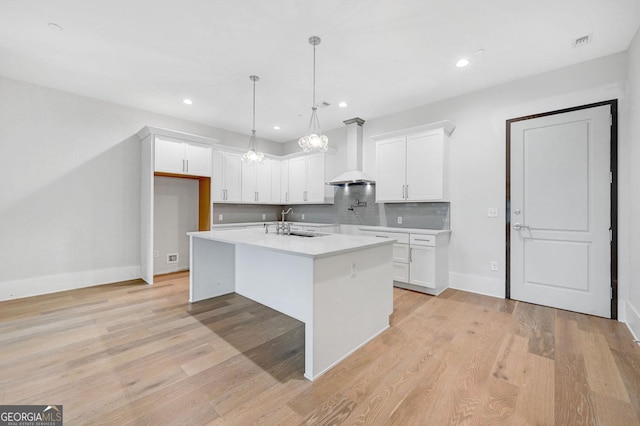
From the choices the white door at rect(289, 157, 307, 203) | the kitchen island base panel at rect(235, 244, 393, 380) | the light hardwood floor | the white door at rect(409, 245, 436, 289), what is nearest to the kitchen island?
the kitchen island base panel at rect(235, 244, 393, 380)

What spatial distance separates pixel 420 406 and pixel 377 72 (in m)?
3.31

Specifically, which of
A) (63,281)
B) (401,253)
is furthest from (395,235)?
(63,281)

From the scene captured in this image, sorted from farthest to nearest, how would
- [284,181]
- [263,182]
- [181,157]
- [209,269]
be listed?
[284,181], [263,182], [181,157], [209,269]

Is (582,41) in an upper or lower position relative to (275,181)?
upper

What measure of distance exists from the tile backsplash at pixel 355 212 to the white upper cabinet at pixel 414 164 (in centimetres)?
35

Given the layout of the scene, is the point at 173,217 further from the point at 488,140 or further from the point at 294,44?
A: the point at 488,140

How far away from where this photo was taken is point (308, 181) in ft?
18.6

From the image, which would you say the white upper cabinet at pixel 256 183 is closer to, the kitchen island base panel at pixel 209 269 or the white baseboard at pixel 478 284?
the kitchen island base panel at pixel 209 269

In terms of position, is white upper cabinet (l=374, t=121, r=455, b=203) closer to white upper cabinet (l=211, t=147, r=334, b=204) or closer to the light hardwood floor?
white upper cabinet (l=211, t=147, r=334, b=204)

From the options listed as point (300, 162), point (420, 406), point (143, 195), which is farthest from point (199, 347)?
point (300, 162)

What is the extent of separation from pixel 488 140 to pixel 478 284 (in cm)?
198

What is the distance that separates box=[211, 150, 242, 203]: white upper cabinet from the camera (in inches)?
197

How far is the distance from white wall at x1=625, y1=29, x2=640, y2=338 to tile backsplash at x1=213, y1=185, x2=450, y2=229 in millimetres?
1805

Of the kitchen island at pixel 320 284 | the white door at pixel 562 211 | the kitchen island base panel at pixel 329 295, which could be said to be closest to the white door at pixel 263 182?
the kitchen island at pixel 320 284
